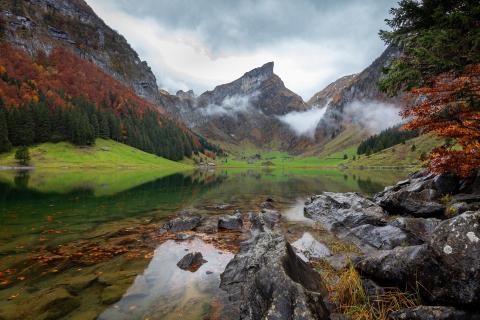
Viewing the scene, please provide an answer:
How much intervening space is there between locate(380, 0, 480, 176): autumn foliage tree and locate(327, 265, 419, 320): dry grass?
513 inches

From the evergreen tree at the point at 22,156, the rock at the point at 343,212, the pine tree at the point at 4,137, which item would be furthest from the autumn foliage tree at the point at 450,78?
the pine tree at the point at 4,137

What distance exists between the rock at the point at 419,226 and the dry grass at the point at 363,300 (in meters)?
9.04

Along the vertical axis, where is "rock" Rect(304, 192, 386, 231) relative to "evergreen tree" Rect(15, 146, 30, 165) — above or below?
below

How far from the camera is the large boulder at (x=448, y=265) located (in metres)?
6.71

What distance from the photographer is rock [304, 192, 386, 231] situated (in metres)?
23.0

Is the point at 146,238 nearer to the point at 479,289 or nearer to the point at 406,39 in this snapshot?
the point at 479,289

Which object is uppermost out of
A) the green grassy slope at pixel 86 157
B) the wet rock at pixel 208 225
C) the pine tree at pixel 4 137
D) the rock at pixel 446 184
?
the pine tree at pixel 4 137

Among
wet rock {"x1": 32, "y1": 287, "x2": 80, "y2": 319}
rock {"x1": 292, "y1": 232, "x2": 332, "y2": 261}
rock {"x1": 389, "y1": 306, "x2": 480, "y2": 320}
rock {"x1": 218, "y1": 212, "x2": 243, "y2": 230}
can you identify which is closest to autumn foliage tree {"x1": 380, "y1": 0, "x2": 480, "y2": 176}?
rock {"x1": 292, "y1": 232, "x2": 332, "y2": 261}

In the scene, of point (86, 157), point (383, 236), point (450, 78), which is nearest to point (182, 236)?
point (383, 236)

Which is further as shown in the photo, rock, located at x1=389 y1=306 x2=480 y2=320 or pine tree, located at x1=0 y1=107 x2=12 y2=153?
pine tree, located at x1=0 y1=107 x2=12 y2=153

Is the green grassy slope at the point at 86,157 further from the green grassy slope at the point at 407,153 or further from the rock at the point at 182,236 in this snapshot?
the green grassy slope at the point at 407,153

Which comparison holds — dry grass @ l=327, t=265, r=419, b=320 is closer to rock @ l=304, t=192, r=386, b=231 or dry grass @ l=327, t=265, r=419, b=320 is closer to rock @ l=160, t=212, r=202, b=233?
rock @ l=304, t=192, r=386, b=231

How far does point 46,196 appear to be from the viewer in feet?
130

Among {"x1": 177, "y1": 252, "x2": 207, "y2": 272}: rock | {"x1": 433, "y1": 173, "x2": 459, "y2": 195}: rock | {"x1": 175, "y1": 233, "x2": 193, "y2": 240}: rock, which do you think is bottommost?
{"x1": 175, "y1": 233, "x2": 193, "y2": 240}: rock
